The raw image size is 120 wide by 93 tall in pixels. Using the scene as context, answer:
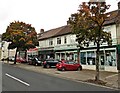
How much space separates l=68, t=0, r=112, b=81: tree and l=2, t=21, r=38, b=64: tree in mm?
30509

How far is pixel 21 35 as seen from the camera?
5181cm

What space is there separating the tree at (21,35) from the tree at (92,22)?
100 ft

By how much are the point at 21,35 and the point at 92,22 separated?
3132 centimetres

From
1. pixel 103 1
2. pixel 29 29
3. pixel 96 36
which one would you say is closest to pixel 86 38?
pixel 96 36

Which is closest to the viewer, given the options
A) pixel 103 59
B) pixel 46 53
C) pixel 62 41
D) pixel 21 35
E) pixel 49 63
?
pixel 103 59

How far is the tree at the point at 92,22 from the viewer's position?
2188 centimetres

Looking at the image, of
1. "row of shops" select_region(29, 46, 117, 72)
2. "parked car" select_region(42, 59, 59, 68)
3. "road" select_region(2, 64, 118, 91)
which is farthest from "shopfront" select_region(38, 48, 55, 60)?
"road" select_region(2, 64, 118, 91)

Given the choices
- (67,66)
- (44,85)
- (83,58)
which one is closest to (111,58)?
(67,66)

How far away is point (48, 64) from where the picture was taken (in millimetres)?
41875

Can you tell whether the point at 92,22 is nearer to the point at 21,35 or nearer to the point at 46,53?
the point at 21,35

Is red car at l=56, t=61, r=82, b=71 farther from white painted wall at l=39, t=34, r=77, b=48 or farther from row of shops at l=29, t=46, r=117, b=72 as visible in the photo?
white painted wall at l=39, t=34, r=77, b=48

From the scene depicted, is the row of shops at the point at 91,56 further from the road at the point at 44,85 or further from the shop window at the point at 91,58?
the road at the point at 44,85

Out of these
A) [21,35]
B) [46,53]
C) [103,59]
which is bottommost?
[103,59]

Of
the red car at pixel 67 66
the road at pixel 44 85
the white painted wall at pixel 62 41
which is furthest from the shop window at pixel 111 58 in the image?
the road at pixel 44 85
